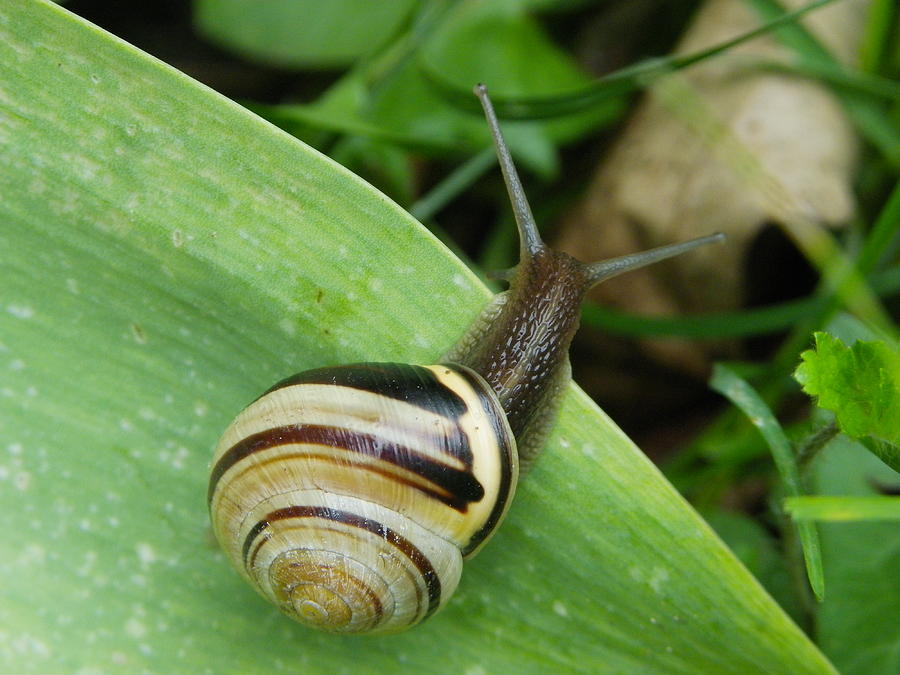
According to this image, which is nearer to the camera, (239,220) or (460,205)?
(239,220)

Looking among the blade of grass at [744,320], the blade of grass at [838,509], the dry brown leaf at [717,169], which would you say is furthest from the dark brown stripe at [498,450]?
the dry brown leaf at [717,169]

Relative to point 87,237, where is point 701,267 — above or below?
above

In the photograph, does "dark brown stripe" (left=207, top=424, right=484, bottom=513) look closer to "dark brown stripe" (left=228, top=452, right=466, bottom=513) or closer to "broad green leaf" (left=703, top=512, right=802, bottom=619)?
"dark brown stripe" (left=228, top=452, right=466, bottom=513)

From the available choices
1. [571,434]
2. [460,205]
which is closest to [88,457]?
[571,434]

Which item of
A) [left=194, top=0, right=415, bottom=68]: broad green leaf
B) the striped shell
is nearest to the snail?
the striped shell

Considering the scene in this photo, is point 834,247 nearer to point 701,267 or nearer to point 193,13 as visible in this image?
point 701,267

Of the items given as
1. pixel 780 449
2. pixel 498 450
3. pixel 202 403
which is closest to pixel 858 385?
pixel 780 449
